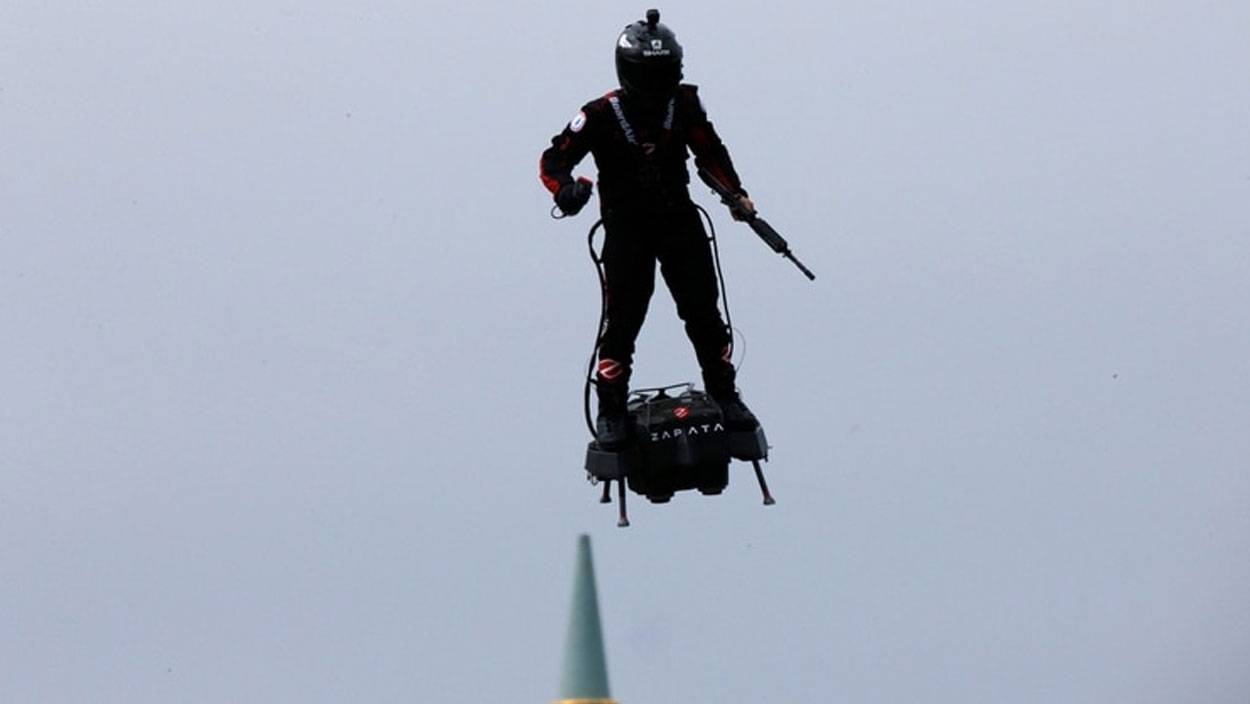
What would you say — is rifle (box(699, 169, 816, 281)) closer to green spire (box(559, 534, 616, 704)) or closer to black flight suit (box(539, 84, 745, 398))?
black flight suit (box(539, 84, 745, 398))

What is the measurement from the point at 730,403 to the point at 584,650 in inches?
234

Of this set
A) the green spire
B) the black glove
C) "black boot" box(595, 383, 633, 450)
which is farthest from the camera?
"black boot" box(595, 383, 633, 450)

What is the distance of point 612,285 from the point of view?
3909cm

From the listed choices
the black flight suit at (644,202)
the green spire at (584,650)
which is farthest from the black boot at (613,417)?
the green spire at (584,650)

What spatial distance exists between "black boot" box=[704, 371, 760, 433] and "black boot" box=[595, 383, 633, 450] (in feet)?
2.80

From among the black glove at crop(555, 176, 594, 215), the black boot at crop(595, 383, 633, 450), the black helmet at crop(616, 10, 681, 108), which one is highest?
the black helmet at crop(616, 10, 681, 108)

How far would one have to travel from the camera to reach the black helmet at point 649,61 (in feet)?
126

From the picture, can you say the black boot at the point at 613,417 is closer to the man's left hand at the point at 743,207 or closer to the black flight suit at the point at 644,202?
the black flight suit at the point at 644,202

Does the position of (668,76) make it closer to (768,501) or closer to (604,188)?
(604,188)

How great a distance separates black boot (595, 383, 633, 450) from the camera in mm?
39344

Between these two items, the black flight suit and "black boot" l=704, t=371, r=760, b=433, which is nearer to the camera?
the black flight suit

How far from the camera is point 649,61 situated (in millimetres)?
38312

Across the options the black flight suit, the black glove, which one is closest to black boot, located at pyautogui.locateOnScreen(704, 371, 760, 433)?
the black flight suit

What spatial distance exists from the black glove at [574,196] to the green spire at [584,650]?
4383mm
